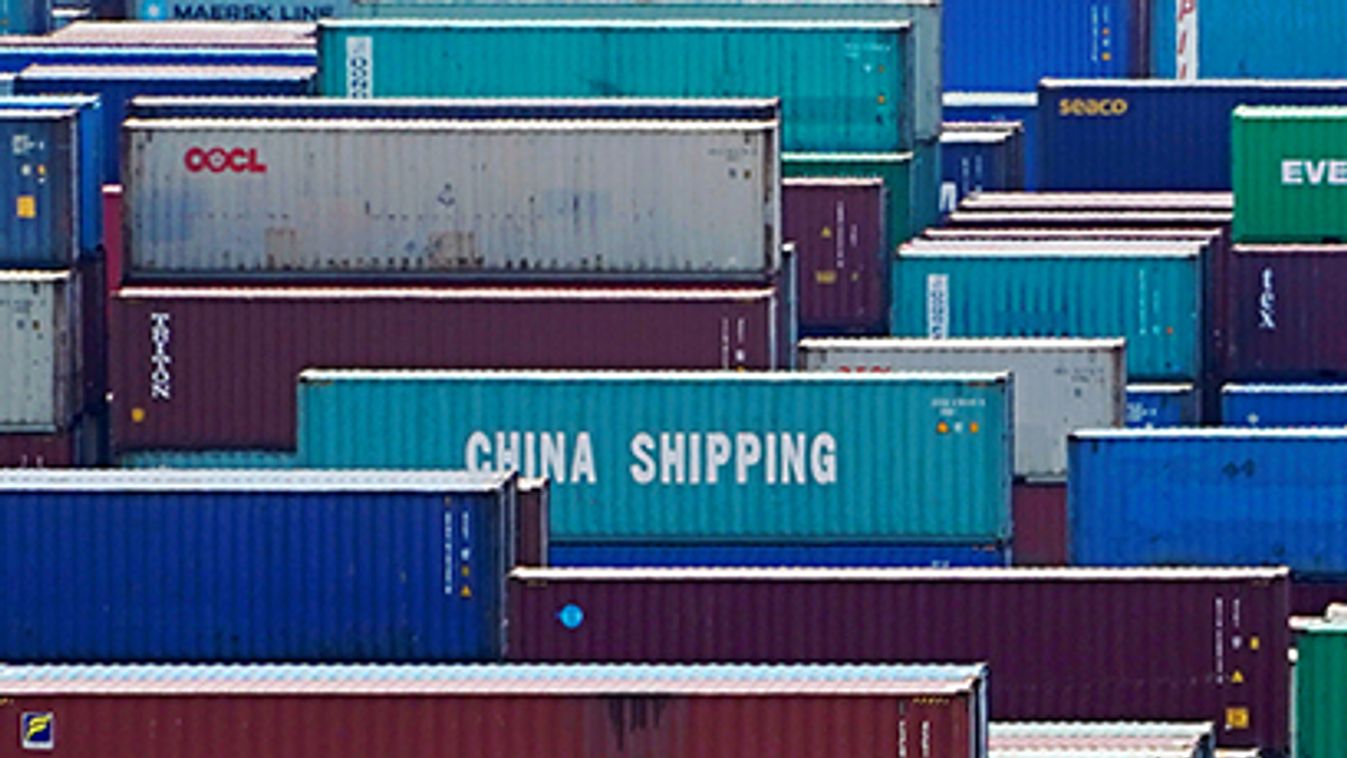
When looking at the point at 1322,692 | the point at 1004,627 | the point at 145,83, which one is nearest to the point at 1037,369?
the point at 145,83

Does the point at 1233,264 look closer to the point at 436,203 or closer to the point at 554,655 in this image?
the point at 436,203

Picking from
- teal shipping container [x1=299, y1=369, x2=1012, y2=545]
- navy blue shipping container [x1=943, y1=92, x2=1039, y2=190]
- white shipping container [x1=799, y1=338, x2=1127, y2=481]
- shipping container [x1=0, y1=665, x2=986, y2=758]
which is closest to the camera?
shipping container [x1=0, y1=665, x2=986, y2=758]

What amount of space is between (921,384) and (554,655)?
23.9ft

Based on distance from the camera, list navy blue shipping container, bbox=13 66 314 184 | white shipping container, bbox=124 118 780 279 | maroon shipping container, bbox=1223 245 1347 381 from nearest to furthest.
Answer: white shipping container, bbox=124 118 780 279 < navy blue shipping container, bbox=13 66 314 184 < maroon shipping container, bbox=1223 245 1347 381

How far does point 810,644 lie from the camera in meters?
42.6

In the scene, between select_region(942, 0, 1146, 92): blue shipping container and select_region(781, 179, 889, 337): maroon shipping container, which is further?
select_region(942, 0, 1146, 92): blue shipping container

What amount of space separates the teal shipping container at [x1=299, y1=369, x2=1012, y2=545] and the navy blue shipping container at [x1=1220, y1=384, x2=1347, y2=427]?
11093 mm

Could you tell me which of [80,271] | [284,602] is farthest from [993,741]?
[80,271]

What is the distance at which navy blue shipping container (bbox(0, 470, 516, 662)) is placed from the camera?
136 feet

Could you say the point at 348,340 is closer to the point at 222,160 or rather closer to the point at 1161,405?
the point at 222,160

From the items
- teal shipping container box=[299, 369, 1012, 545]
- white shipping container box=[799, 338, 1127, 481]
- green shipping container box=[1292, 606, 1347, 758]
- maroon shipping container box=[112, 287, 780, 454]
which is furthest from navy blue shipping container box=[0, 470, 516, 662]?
white shipping container box=[799, 338, 1127, 481]

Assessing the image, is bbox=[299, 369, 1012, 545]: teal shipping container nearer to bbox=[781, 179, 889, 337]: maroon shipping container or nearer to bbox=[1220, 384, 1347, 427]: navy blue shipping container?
bbox=[1220, 384, 1347, 427]: navy blue shipping container

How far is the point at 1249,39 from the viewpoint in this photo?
81688 millimetres

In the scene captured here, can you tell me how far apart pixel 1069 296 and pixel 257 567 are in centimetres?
2129
